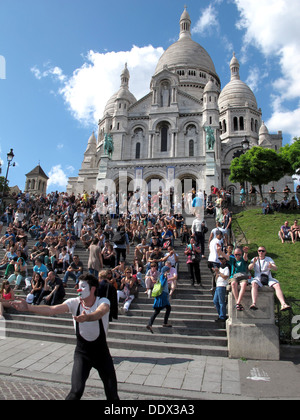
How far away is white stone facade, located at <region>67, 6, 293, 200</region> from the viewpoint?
30.5 m

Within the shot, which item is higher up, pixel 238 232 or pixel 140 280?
pixel 238 232

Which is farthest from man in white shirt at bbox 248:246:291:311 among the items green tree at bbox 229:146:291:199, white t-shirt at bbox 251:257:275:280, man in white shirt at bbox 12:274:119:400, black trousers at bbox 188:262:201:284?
green tree at bbox 229:146:291:199

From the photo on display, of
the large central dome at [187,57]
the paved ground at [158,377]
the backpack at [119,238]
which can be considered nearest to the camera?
the paved ground at [158,377]

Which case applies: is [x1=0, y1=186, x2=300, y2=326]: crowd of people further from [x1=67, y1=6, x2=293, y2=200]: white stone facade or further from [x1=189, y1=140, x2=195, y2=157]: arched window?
[x1=189, y1=140, x2=195, y2=157]: arched window

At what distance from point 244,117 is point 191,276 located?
40.9 meters

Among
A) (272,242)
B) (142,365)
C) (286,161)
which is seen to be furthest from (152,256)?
(286,161)

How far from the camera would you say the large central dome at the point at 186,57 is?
51188 mm

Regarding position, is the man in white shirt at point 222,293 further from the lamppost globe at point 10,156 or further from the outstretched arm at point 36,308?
the lamppost globe at point 10,156

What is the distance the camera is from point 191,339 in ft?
22.3

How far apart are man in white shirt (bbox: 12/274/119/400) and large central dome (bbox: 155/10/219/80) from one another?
5314 cm

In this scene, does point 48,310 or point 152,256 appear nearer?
point 48,310

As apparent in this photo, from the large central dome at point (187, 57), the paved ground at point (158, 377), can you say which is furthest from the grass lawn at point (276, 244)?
the large central dome at point (187, 57)

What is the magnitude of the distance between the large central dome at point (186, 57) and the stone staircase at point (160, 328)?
4970cm
